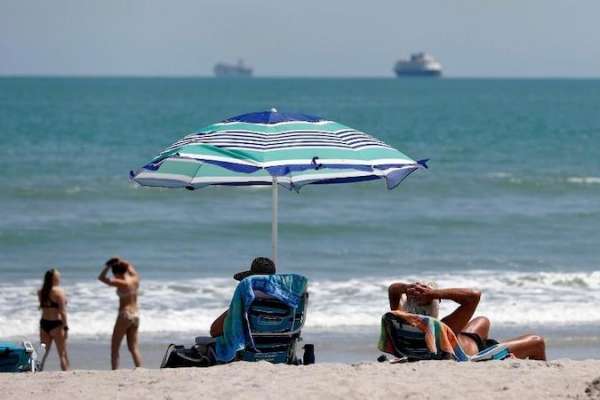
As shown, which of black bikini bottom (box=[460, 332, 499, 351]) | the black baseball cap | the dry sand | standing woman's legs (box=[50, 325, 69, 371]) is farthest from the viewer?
standing woman's legs (box=[50, 325, 69, 371])

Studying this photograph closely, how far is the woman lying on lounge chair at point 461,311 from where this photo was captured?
7859 millimetres

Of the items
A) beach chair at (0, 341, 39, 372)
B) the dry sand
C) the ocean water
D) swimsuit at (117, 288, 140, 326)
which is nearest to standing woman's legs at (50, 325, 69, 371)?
swimsuit at (117, 288, 140, 326)

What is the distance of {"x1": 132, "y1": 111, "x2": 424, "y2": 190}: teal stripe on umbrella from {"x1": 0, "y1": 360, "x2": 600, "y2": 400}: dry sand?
129 cm

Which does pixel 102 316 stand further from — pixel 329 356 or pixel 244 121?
pixel 244 121

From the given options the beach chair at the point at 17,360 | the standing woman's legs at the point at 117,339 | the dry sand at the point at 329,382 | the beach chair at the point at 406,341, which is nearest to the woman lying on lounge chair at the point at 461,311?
the beach chair at the point at 406,341

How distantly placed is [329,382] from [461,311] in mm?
1132

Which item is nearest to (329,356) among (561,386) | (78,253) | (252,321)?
(252,321)

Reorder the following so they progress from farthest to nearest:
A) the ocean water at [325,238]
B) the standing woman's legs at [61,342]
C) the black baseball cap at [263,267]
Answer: the ocean water at [325,238], the standing woman's legs at [61,342], the black baseball cap at [263,267]

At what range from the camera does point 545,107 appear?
85188mm

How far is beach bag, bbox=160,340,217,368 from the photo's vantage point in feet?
27.1

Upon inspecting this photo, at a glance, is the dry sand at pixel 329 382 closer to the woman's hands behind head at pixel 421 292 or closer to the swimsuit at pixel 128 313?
the woman's hands behind head at pixel 421 292

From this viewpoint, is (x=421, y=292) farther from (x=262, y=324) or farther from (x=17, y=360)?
(x=17, y=360)

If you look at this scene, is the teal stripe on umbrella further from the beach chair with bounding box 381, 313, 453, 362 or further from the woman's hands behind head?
the beach chair with bounding box 381, 313, 453, 362

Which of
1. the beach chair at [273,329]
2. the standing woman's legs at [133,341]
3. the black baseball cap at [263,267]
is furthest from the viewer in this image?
the standing woman's legs at [133,341]
